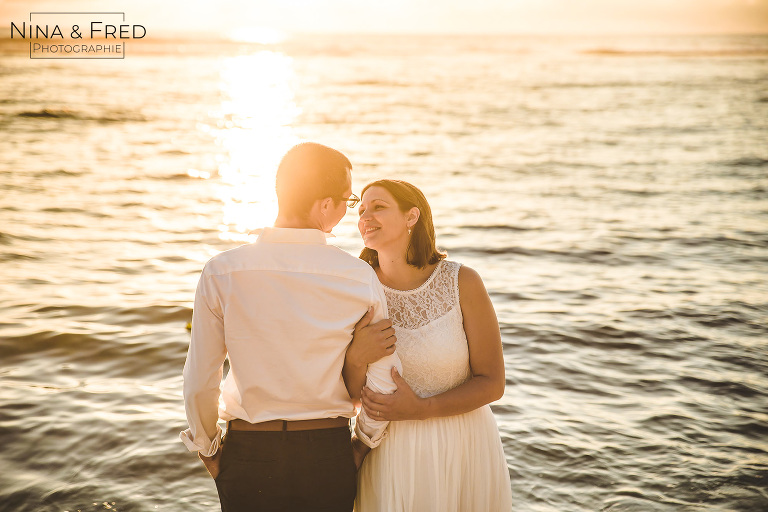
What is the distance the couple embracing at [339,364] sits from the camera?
2729 mm

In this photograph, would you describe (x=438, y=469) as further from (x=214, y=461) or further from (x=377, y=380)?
(x=214, y=461)

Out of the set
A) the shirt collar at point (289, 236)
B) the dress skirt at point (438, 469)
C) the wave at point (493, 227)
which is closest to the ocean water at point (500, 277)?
the wave at point (493, 227)

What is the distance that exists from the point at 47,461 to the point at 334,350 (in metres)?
3.81

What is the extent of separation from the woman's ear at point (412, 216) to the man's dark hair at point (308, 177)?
59 cm

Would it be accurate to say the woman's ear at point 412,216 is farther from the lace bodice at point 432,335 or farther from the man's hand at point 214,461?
the man's hand at point 214,461

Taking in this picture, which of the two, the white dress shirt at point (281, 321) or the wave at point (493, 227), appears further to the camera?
the wave at point (493, 227)

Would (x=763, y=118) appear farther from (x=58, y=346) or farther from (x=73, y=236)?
(x=58, y=346)

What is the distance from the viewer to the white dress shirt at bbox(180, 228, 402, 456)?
271 cm

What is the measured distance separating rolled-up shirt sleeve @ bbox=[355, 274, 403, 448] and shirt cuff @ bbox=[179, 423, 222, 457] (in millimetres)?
614

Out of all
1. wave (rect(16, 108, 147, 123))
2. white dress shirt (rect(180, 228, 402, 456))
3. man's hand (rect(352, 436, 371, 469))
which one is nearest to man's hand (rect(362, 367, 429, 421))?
white dress shirt (rect(180, 228, 402, 456))

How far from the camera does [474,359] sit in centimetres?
329

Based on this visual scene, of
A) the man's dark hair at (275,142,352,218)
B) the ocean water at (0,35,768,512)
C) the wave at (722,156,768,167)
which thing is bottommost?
the ocean water at (0,35,768,512)

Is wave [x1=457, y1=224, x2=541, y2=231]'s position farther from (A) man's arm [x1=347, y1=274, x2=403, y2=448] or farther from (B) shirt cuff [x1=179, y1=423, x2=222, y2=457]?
(B) shirt cuff [x1=179, y1=423, x2=222, y2=457]

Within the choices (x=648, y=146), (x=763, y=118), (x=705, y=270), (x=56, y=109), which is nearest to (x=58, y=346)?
(x=705, y=270)
